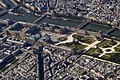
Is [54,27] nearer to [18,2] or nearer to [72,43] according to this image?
[72,43]

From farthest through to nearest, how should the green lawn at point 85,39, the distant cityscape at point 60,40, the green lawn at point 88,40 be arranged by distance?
the green lawn at point 85,39 → the green lawn at point 88,40 → the distant cityscape at point 60,40

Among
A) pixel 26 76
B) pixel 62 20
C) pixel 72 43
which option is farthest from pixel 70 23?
pixel 26 76

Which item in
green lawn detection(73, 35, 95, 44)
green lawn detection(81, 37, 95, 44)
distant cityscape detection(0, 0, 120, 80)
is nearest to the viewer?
distant cityscape detection(0, 0, 120, 80)

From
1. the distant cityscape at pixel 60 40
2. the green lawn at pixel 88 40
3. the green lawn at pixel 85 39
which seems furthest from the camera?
the green lawn at pixel 85 39

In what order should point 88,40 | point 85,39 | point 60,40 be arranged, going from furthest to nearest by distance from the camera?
point 60,40 → point 85,39 → point 88,40

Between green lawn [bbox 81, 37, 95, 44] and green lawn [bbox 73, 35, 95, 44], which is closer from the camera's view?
green lawn [bbox 81, 37, 95, 44]

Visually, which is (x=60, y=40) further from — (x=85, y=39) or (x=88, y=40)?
(x=88, y=40)

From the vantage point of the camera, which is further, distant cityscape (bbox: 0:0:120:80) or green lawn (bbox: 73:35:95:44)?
green lawn (bbox: 73:35:95:44)

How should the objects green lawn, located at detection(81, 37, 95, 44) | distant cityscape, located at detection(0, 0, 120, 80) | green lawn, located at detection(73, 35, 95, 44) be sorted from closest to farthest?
distant cityscape, located at detection(0, 0, 120, 80)
green lawn, located at detection(81, 37, 95, 44)
green lawn, located at detection(73, 35, 95, 44)

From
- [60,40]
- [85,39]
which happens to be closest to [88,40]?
[85,39]
